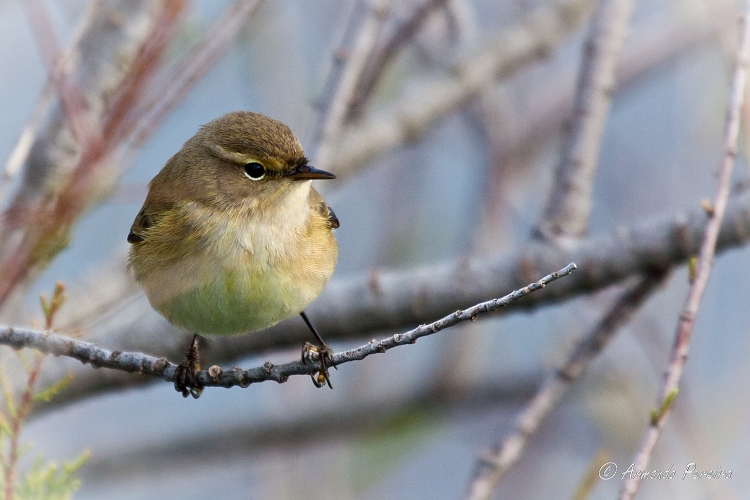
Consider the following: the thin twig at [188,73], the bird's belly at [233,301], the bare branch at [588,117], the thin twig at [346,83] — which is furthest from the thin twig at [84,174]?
the bare branch at [588,117]

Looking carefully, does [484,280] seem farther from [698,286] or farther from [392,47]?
[392,47]

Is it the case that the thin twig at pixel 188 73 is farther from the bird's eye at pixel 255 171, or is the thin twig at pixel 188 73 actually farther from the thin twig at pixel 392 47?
the thin twig at pixel 392 47

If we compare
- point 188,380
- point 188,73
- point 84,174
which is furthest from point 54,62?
point 188,380

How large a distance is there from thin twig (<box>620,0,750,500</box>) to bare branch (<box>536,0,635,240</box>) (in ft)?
2.72

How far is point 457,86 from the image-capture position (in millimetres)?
4273

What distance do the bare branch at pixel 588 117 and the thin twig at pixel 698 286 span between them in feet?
2.72

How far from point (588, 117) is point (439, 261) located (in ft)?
7.13

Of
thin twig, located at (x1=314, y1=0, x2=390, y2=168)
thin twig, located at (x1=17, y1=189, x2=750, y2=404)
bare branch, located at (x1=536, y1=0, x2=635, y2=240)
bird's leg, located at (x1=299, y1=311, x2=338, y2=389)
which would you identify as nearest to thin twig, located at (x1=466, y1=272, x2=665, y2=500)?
thin twig, located at (x1=17, y1=189, x2=750, y2=404)

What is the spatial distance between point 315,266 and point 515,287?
743 mm

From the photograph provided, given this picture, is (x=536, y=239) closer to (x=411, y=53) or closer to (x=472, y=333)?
(x=472, y=333)

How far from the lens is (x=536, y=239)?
3.05m

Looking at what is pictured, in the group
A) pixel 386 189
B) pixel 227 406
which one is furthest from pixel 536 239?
pixel 227 406

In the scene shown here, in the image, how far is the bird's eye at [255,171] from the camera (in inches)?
106

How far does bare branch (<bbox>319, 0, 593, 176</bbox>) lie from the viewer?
162 inches
